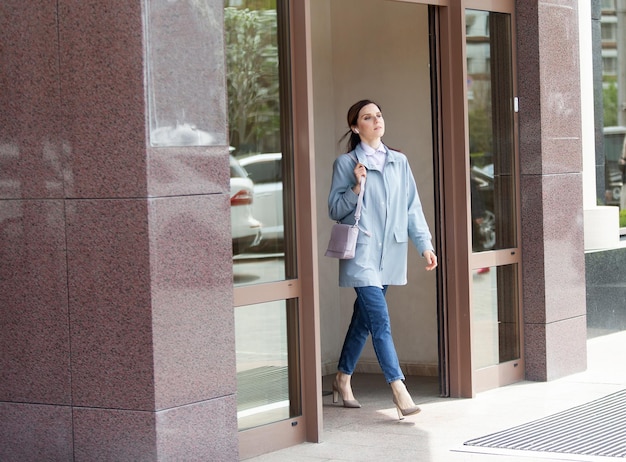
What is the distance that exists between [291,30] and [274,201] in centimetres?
98

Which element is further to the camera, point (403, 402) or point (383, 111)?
point (383, 111)

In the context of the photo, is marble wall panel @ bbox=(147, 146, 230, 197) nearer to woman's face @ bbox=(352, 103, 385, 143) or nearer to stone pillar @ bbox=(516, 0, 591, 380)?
woman's face @ bbox=(352, 103, 385, 143)

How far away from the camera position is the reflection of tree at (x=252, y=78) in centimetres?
648

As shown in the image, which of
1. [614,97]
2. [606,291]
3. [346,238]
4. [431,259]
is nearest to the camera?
[346,238]

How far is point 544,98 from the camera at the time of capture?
8.69 m

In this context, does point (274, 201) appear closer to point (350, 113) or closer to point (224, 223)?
point (224, 223)

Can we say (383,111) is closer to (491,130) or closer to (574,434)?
(491,130)

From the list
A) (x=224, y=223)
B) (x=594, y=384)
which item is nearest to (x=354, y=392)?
(x=594, y=384)

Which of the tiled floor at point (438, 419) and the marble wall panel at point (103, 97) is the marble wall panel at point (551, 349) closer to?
the tiled floor at point (438, 419)

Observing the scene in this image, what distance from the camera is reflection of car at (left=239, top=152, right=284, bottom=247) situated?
6633 millimetres

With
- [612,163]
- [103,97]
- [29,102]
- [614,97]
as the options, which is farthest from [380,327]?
[614,97]

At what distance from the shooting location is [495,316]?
8633 millimetres

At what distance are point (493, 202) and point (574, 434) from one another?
220 cm

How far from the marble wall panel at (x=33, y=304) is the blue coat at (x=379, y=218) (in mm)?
2088
